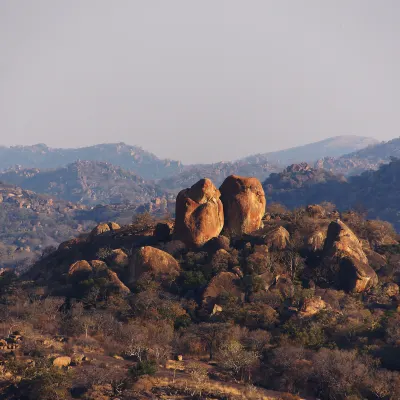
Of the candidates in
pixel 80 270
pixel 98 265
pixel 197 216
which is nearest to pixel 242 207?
pixel 197 216

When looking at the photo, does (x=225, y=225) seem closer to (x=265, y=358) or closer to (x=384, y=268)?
(x=384, y=268)

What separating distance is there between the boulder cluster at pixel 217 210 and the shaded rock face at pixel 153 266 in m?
4.86

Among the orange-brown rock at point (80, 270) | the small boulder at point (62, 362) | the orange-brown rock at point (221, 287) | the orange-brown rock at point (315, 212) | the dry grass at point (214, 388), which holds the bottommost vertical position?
the dry grass at point (214, 388)

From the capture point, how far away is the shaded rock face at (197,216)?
182ft

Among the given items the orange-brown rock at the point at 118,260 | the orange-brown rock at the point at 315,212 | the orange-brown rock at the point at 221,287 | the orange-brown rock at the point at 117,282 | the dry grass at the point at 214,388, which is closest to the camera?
the dry grass at the point at 214,388

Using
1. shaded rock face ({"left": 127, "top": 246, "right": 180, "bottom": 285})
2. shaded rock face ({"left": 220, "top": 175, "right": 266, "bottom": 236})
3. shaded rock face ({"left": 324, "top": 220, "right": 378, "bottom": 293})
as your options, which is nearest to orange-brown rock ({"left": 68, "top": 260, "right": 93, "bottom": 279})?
shaded rock face ({"left": 127, "top": 246, "right": 180, "bottom": 285})

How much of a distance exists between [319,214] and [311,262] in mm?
13756

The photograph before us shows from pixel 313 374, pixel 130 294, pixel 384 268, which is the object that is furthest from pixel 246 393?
pixel 384 268

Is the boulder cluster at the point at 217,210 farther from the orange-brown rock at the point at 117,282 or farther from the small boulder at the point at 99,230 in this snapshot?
the small boulder at the point at 99,230

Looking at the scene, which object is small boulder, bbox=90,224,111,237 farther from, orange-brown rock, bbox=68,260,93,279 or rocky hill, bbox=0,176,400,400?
orange-brown rock, bbox=68,260,93,279

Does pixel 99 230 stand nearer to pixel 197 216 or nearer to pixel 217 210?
pixel 197 216

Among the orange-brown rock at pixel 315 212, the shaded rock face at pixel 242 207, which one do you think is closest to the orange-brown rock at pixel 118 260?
the shaded rock face at pixel 242 207

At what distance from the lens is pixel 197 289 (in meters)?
49.2

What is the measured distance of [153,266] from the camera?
50.9 meters
